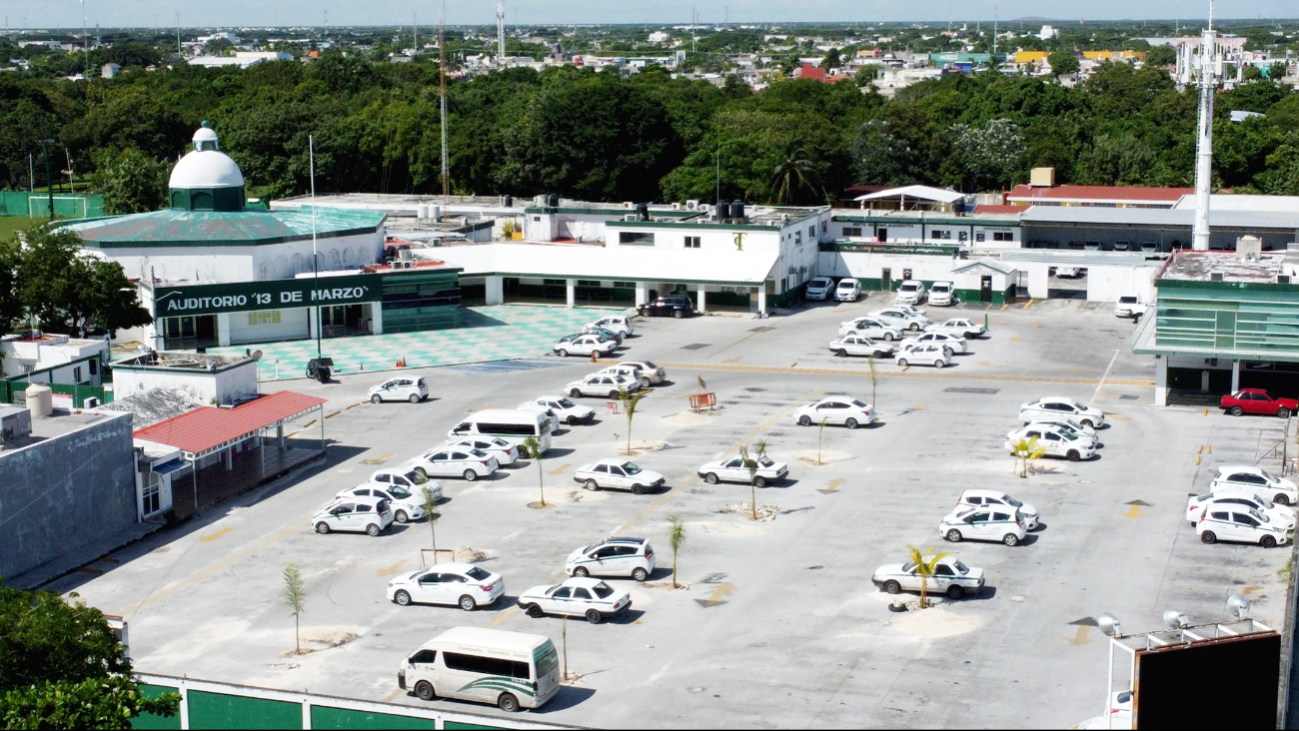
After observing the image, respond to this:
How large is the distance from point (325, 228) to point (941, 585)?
1959 inches

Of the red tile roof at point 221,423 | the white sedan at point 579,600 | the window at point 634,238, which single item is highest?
the window at point 634,238

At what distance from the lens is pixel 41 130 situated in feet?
488

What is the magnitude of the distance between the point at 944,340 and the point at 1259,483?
979 inches

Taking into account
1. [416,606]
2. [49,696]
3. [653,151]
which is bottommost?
[416,606]

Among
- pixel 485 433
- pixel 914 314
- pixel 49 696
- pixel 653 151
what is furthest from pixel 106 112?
pixel 49 696

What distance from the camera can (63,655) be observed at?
90.3ft

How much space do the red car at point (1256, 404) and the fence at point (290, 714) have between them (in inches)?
1608

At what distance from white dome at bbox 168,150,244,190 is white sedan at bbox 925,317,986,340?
120 ft

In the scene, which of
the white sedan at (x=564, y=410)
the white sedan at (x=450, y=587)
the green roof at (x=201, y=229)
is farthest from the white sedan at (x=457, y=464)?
the green roof at (x=201, y=229)

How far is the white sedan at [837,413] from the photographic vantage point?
56938mm

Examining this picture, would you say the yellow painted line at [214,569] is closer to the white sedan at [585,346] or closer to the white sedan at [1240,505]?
the white sedan at [1240,505]

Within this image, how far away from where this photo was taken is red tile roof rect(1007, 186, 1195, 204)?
4168 inches

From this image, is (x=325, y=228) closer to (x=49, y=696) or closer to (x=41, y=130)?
(x=49, y=696)

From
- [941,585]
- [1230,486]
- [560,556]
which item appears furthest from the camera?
[1230,486]
